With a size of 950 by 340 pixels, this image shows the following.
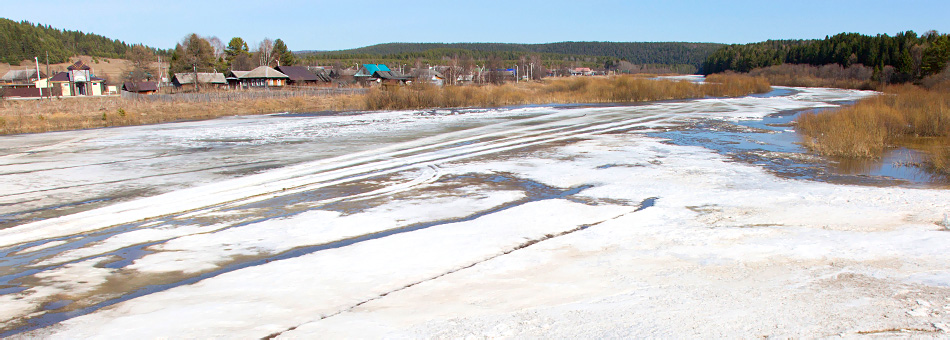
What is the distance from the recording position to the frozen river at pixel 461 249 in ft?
15.7

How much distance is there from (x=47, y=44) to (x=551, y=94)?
129 meters

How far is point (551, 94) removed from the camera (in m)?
42.4

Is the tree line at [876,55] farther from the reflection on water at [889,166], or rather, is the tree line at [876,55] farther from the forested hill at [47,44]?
the forested hill at [47,44]

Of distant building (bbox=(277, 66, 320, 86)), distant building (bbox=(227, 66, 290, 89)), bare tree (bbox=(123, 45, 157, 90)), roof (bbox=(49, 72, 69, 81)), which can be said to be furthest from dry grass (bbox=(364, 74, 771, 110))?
bare tree (bbox=(123, 45, 157, 90))

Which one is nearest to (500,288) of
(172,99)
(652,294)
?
(652,294)

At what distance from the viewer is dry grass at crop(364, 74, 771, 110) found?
3378cm

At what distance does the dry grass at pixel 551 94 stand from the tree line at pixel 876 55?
21.2 meters

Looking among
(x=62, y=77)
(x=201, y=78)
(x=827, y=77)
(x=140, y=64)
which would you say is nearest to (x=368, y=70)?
(x=201, y=78)

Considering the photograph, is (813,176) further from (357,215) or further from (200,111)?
(200,111)

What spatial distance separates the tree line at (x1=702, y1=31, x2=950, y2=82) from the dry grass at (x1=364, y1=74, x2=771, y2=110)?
21153mm

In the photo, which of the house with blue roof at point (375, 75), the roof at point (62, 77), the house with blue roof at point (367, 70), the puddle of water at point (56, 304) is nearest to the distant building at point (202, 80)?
the roof at point (62, 77)

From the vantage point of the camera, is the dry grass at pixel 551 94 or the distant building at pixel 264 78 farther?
the distant building at pixel 264 78

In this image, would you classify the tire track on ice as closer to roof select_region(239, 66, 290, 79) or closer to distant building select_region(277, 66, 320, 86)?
roof select_region(239, 66, 290, 79)

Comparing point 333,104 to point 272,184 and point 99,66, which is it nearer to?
point 272,184
